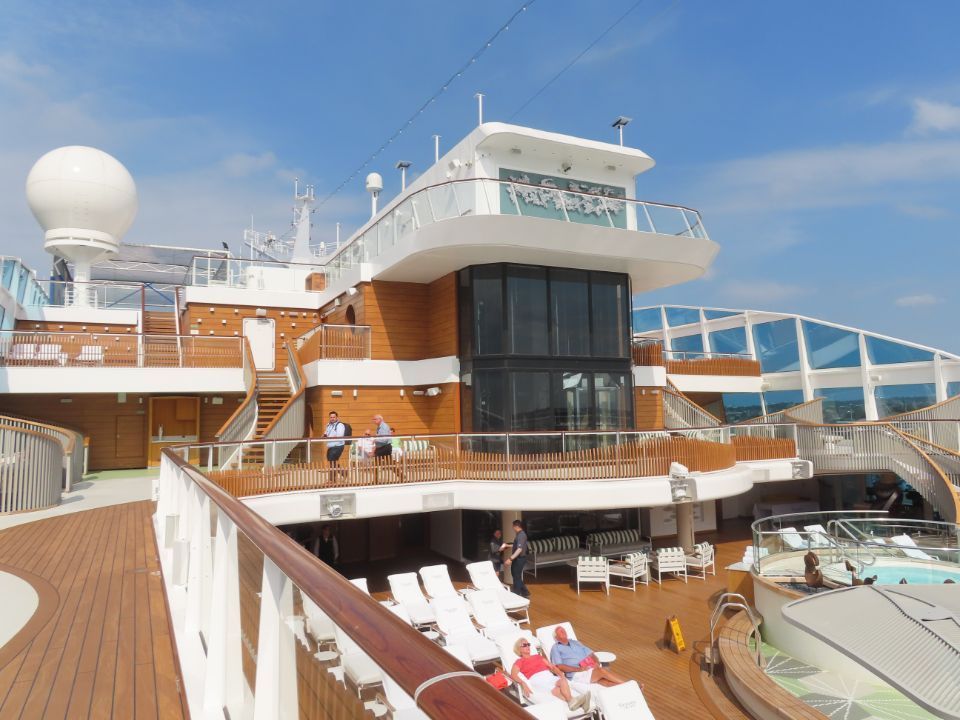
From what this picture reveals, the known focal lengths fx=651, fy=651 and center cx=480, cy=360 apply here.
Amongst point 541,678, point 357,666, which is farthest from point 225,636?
point 541,678

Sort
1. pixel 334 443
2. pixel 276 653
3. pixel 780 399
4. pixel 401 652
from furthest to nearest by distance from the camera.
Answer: pixel 780 399, pixel 334 443, pixel 276 653, pixel 401 652

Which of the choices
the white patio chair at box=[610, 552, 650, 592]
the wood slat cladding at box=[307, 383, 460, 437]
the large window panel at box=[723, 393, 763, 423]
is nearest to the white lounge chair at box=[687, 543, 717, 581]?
the white patio chair at box=[610, 552, 650, 592]

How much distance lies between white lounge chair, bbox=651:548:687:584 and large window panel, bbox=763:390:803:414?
18.1 meters

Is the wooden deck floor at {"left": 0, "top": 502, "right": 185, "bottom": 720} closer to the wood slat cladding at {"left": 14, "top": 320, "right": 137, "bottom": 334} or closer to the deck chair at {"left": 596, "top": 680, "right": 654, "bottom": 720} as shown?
the deck chair at {"left": 596, "top": 680, "right": 654, "bottom": 720}

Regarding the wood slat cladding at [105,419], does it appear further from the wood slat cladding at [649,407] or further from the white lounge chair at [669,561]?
the white lounge chair at [669,561]

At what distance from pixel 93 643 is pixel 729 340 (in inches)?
1361

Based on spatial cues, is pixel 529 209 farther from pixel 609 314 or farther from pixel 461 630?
pixel 461 630

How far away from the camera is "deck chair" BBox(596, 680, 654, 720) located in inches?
281

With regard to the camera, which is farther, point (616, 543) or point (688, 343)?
point (688, 343)

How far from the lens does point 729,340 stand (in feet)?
115

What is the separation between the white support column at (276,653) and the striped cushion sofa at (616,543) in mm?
14375

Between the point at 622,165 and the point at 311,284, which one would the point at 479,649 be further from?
the point at 311,284

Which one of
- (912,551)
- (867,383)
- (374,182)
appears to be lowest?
(912,551)

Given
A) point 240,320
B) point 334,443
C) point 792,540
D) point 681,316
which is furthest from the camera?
point 681,316
